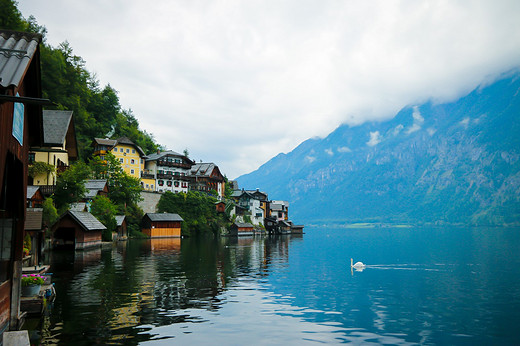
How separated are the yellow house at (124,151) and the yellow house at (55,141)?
40165 mm

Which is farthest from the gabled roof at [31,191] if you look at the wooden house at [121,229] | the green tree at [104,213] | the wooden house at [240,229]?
the wooden house at [240,229]

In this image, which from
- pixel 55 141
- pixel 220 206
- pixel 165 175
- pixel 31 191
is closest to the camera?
pixel 31 191

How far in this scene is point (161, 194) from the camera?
342 feet

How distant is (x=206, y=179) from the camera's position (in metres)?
129

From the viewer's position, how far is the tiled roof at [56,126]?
143 feet

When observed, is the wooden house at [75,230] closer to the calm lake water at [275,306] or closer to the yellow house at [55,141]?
the yellow house at [55,141]

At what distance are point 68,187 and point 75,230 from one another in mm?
7266

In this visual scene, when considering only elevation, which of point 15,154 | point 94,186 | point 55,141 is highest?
point 55,141

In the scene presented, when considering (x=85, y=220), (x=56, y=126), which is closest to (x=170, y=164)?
(x=85, y=220)

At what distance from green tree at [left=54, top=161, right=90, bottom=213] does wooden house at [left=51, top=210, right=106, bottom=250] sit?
4.90 ft

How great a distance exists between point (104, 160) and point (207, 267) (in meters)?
62.0

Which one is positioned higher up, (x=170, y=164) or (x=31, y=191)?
(x=170, y=164)

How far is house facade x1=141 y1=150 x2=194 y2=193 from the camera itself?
110m

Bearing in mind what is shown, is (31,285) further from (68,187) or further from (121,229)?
(121,229)
